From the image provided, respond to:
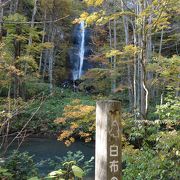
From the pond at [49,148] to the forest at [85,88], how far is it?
4 cm

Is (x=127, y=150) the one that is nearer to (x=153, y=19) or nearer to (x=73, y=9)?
(x=153, y=19)

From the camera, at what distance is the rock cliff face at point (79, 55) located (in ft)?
79.0

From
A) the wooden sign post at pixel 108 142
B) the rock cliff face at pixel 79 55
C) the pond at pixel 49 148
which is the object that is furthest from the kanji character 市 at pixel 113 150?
the rock cliff face at pixel 79 55

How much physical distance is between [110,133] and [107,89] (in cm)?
1815

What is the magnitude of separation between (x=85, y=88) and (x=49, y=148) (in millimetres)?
10999

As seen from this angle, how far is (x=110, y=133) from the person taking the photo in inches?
87.7

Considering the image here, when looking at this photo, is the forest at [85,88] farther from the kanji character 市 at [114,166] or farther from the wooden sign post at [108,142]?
the kanji character 市 at [114,166]

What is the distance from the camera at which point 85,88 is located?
22.8 meters

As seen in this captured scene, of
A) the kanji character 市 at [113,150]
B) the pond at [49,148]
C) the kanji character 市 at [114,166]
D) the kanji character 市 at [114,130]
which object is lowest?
the pond at [49,148]

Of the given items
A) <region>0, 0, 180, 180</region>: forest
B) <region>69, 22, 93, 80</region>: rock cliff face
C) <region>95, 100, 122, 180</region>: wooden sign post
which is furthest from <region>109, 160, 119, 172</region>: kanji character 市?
<region>69, 22, 93, 80</region>: rock cliff face

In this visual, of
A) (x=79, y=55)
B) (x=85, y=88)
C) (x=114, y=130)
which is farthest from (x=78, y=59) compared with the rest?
(x=114, y=130)

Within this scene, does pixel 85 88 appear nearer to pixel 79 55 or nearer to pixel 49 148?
pixel 79 55

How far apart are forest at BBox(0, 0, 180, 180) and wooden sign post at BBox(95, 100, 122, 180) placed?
910 mm

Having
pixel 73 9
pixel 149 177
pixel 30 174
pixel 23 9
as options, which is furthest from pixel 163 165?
pixel 23 9
